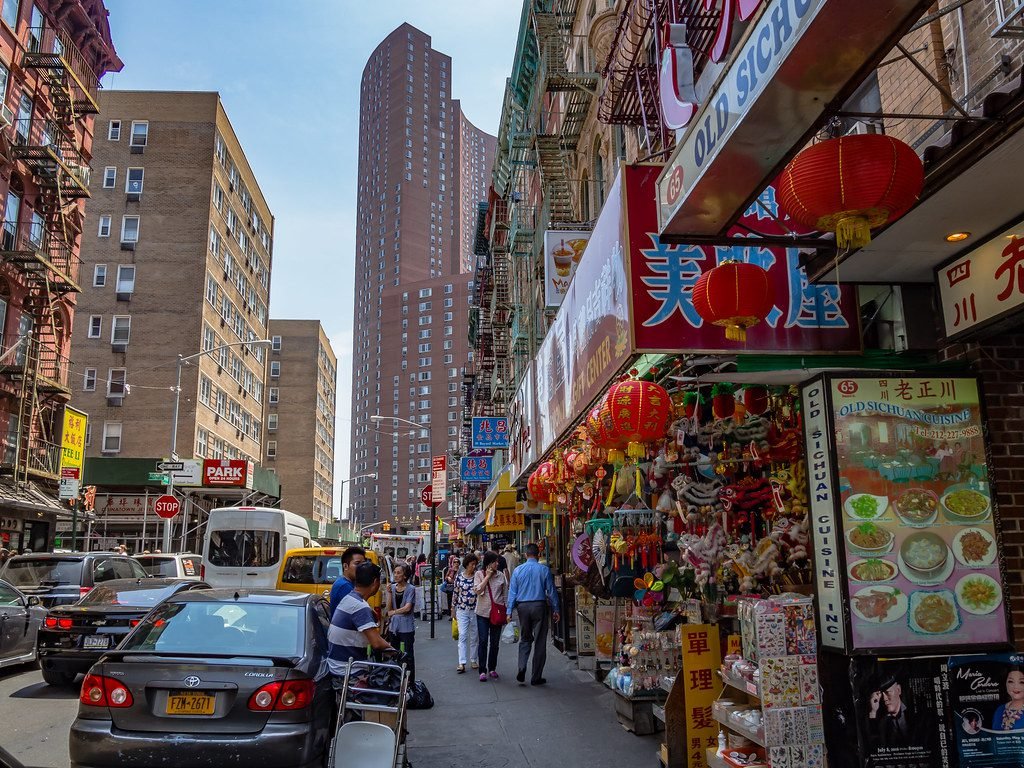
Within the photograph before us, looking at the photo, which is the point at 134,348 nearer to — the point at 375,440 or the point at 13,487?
the point at 13,487

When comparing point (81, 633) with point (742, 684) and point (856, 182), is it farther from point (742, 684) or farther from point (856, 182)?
point (856, 182)

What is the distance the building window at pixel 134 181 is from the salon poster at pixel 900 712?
5322 cm

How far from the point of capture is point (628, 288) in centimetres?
634

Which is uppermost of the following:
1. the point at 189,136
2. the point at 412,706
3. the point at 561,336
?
the point at 189,136

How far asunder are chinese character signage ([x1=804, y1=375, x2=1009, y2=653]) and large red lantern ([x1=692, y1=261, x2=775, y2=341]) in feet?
2.62

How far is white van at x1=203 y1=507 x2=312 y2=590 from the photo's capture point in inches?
832

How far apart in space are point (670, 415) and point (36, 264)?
1064 inches

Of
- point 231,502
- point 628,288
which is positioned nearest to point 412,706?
point 628,288

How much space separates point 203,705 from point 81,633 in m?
6.50

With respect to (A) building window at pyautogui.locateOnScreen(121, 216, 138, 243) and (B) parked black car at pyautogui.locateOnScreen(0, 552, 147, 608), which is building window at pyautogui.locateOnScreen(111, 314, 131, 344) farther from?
(B) parked black car at pyautogui.locateOnScreen(0, 552, 147, 608)

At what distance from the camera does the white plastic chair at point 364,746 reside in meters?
5.28

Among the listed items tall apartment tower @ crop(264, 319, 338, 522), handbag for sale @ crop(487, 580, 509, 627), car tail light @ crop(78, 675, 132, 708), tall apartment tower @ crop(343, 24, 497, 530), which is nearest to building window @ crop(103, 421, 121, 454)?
tall apartment tower @ crop(264, 319, 338, 522)

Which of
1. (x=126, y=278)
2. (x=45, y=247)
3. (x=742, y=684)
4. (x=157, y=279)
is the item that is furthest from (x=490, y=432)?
(x=126, y=278)

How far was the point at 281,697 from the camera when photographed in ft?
18.4
